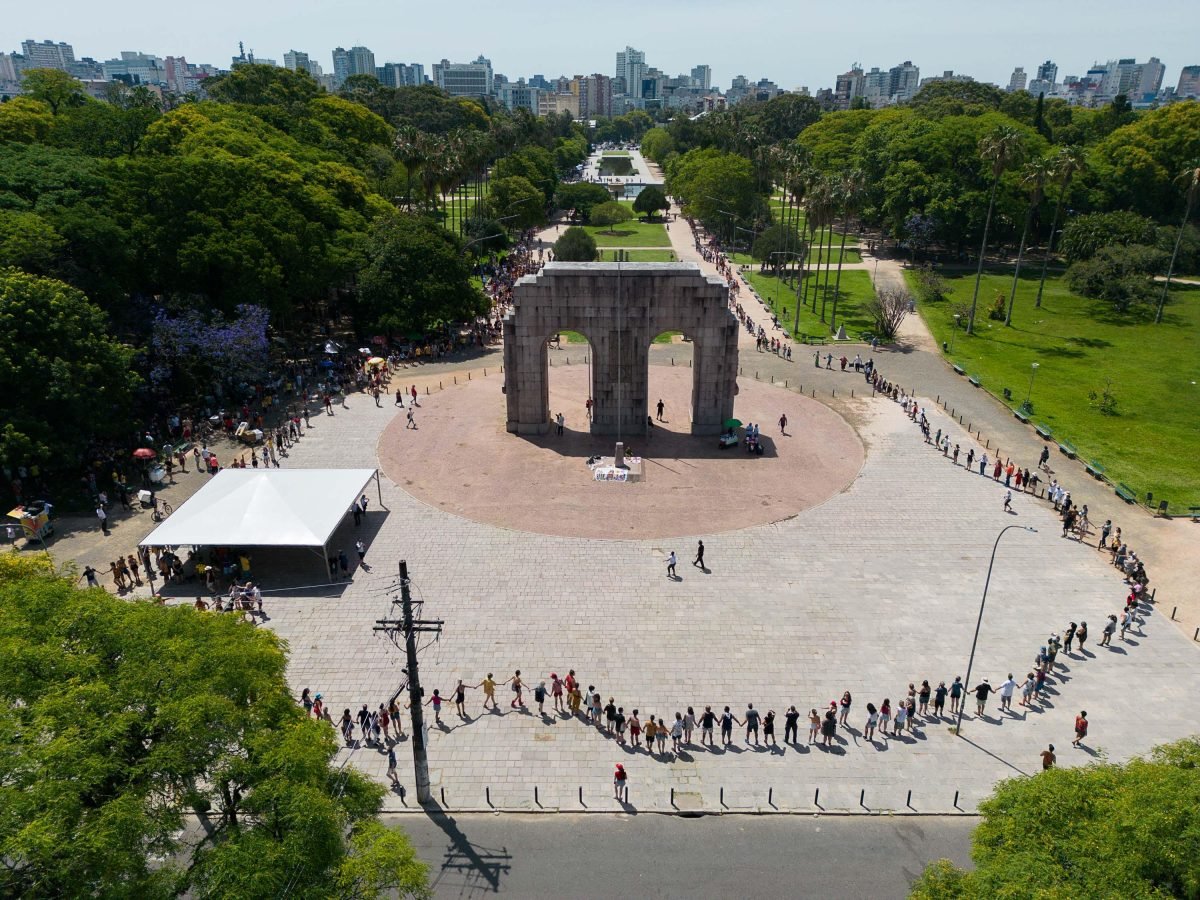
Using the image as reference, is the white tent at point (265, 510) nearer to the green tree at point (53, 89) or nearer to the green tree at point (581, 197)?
the green tree at point (53, 89)

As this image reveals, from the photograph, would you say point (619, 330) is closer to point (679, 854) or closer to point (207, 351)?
point (207, 351)

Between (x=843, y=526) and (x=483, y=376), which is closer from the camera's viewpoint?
(x=843, y=526)

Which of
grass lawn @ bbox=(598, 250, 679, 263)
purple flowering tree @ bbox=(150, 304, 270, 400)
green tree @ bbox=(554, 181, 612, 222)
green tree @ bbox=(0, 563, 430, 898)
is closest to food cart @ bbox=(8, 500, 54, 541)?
purple flowering tree @ bbox=(150, 304, 270, 400)

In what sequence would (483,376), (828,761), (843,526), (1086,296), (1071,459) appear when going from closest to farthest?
(828,761), (843,526), (1071,459), (483,376), (1086,296)

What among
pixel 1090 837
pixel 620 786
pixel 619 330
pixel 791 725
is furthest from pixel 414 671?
pixel 619 330

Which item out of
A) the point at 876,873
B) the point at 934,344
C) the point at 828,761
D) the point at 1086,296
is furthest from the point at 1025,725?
the point at 1086,296

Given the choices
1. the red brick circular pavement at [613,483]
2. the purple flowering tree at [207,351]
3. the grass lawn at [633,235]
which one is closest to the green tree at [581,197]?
the grass lawn at [633,235]

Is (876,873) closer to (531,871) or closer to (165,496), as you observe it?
(531,871)
